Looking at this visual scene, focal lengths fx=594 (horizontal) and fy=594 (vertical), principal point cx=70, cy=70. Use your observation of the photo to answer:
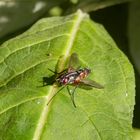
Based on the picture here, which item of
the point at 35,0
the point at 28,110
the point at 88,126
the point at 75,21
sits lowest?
the point at 88,126

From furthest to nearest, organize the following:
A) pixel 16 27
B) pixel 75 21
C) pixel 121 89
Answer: pixel 16 27
pixel 75 21
pixel 121 89

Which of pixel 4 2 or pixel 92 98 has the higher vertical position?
pixel 4 2

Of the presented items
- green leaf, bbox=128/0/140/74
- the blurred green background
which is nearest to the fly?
the blurred green background

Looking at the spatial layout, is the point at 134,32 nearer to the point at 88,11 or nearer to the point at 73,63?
the point at 88,11

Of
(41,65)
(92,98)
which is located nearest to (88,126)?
(92,98)

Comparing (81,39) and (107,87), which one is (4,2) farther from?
(107,87)

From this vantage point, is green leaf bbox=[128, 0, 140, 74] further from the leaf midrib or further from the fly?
the fly
